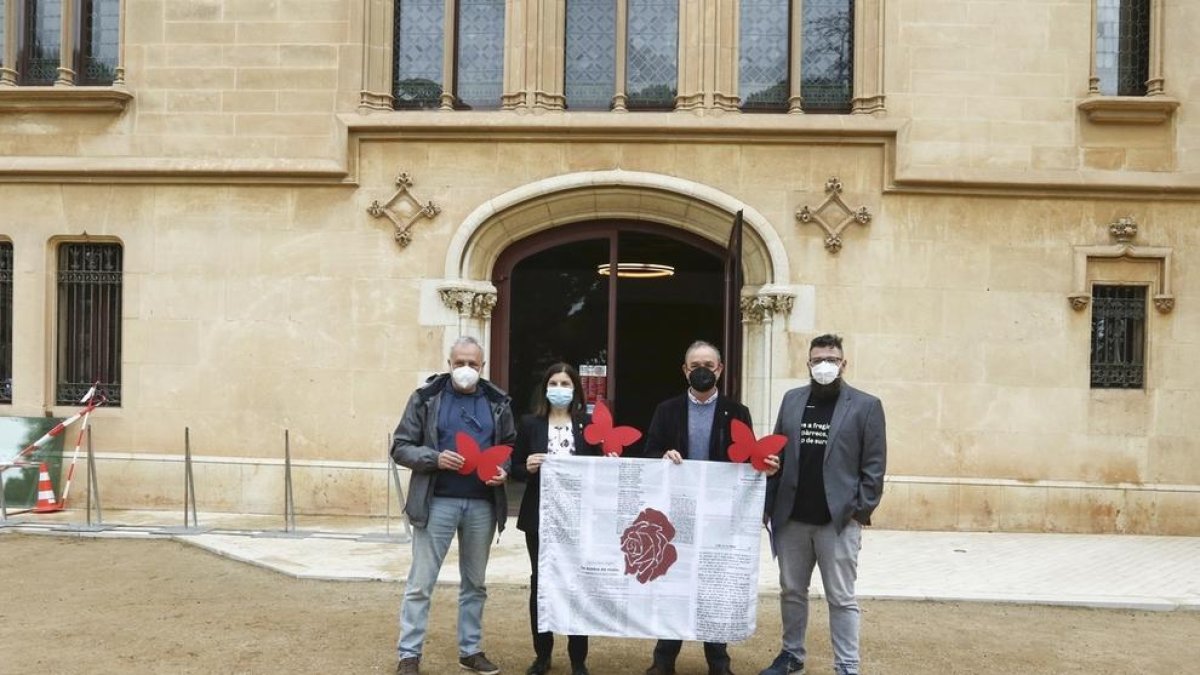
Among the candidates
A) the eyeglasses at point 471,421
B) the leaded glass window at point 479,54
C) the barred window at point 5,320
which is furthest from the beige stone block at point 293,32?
the eyeglasses at point 471,421

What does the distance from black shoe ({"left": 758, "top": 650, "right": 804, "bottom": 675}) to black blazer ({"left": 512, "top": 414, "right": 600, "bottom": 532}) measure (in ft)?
5.09

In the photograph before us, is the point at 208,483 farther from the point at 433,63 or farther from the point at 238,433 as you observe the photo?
the point at 433,63

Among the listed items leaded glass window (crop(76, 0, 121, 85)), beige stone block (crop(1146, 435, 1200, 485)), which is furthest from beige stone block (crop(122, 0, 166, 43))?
beige stone block (crop(1146, 435, 1200, 485))

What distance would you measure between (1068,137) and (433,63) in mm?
7146

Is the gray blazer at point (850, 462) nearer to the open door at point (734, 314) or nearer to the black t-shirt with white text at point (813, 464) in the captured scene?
the black t-shirt with white text at point (813, 464)

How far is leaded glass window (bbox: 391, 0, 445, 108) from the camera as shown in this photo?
35.4 feet

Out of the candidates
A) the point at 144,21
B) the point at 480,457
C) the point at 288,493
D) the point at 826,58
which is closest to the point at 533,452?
the point at 480,457

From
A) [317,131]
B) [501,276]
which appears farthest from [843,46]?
[317,131]

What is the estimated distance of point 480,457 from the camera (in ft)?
16.7

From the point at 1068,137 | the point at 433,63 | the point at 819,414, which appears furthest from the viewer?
the point at 433,63

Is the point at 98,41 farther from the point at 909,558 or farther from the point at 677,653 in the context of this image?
the point at 909,558

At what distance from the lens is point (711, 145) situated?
10.3 meters

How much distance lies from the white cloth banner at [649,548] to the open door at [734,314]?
13.0 feet

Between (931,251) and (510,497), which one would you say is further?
(510,497)
